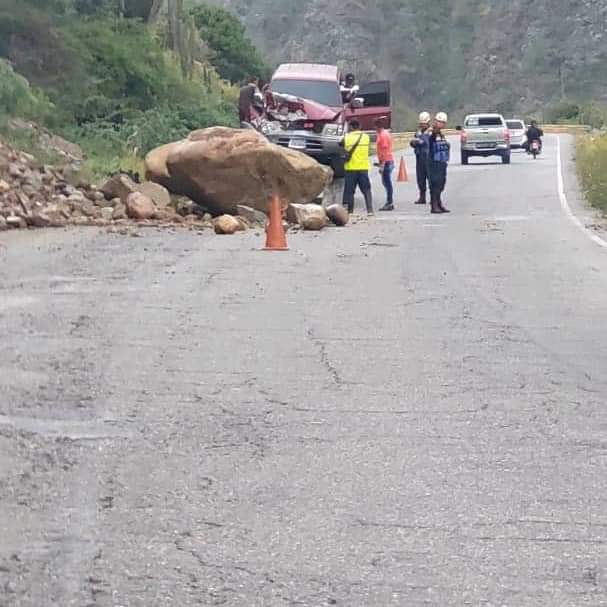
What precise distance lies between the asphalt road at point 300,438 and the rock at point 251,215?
21.2ft

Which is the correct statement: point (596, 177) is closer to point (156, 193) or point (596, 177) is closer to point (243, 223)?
point (156, 193)

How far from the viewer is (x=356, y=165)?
→ 24.2 metres

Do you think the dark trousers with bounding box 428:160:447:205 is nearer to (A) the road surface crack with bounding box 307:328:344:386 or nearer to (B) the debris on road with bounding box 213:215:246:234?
(B) the debris on road with bounding box 213:215:246:234

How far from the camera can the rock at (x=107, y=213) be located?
21109 millimetres

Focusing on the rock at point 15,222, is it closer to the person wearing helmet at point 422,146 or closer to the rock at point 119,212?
the rock at point 119,212

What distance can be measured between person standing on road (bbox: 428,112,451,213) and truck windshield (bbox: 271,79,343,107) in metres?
3.58

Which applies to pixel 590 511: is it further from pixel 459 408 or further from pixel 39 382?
pixel 39 382

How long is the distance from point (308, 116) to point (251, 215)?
5.57 m

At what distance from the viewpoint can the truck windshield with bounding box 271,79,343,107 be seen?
2805 centimetres

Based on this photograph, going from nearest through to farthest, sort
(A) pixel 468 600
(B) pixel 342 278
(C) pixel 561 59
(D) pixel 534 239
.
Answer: (A) pixel 468 600 → (B) pixel 342 278 → (D) pixel 534 239 → (C) pixel 561 59

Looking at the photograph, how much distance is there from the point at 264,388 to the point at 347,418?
3.18 feet

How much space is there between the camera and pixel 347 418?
8133mm

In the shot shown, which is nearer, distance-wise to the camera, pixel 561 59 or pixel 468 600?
pixel 468 600

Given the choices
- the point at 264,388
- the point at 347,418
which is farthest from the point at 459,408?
the point at 264,388
